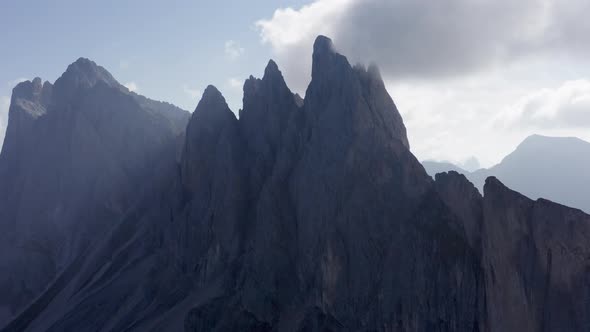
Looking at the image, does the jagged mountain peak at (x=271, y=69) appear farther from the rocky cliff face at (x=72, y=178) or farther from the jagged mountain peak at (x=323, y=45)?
the rocky cliff face at (x=72, y=178)

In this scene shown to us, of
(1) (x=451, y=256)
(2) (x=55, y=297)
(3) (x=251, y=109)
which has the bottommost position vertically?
(2) (x=55, y=297)

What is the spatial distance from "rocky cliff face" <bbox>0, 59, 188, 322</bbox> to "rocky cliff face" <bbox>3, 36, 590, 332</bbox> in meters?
36.5

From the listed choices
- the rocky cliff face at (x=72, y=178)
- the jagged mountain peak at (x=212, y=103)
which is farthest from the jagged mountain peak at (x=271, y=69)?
the rocky cliff face at (x=72, y=178)

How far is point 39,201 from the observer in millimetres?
182500

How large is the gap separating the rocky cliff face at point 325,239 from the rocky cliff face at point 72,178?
36.5m

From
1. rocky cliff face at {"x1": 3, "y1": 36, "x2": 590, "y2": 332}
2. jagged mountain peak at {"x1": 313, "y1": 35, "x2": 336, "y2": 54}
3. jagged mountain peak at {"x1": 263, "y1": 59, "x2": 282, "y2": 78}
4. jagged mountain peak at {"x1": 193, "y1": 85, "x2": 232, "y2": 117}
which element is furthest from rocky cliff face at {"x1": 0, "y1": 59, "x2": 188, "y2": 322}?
jagged mountain peak at {"x1": 313, "y1": 35, "x2": 336, "y2": 54}

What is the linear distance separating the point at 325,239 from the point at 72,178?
4630 inches

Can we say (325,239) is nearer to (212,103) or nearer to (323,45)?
(323,45)

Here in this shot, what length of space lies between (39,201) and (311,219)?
122 m

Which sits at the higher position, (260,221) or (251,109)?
(251,109)

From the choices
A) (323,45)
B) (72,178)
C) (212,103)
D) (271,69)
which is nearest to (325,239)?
(323,45)

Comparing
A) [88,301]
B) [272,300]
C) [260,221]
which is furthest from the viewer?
[88,301]

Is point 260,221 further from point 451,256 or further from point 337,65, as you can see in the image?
point 451,256

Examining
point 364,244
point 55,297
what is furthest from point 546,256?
point 55,297
